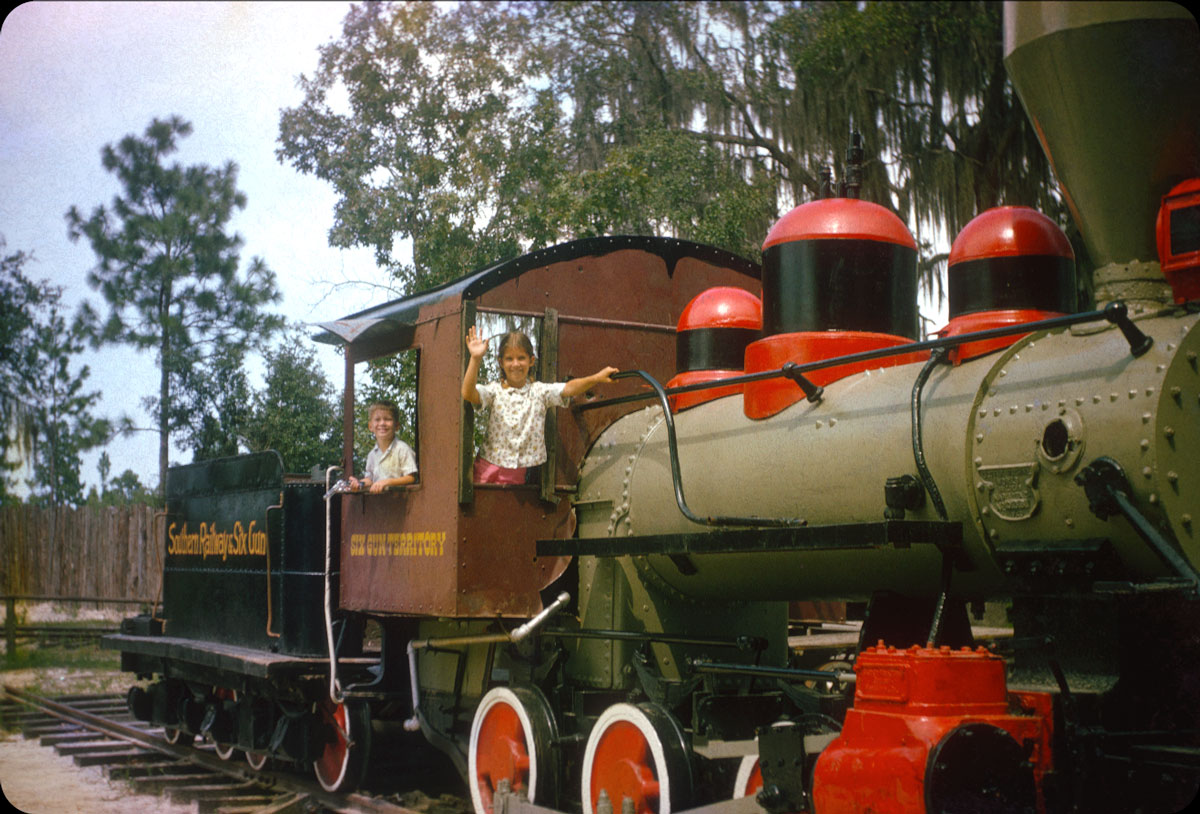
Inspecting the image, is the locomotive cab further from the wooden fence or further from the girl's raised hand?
the wooden fence

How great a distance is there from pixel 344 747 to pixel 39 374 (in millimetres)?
8532

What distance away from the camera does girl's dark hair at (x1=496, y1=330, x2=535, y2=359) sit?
6.26 meters

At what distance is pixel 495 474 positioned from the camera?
6273 millimetres

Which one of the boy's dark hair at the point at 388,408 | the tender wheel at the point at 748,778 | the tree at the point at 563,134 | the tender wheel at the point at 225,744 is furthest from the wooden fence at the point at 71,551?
the tender wheel at the point at 748,778

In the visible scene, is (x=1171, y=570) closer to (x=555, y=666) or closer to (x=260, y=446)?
(x=555, y=666)

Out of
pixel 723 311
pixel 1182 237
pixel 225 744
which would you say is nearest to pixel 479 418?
pixel 723 311

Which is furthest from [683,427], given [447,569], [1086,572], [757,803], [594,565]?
[1086,572]

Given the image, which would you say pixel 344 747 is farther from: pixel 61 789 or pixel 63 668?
pixel 63 668

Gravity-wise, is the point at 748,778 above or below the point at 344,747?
above

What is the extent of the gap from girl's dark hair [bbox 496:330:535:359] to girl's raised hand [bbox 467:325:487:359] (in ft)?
0.35

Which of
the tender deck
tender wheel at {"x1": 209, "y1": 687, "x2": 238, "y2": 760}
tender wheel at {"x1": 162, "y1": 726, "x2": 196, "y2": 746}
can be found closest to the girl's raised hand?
the tender deck

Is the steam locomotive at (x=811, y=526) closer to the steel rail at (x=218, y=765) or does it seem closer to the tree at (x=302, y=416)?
the steel rail at (x=218, y=765)

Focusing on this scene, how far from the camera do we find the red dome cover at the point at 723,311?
621cm

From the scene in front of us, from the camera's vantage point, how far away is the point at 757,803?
14.8ft
